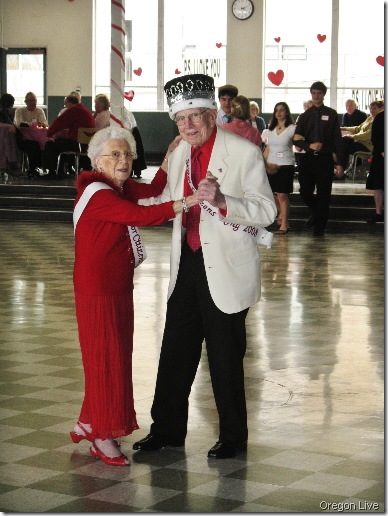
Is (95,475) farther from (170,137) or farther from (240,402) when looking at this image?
(170,137)

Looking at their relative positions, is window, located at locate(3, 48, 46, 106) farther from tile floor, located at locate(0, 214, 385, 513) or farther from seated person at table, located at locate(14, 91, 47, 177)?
tile floor, located at locate(0, 214, 385, 513)

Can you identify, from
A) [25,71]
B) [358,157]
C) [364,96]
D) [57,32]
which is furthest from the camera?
[25,71]

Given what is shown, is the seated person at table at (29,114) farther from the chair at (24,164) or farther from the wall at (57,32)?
the wall at (57,32)

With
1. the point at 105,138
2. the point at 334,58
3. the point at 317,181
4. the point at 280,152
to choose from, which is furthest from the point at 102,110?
the point at 105,138

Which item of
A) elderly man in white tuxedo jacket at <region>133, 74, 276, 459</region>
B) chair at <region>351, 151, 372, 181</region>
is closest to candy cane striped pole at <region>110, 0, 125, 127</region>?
chair at <region>351, 151, 372, 181</region>

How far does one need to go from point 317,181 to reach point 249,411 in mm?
7919

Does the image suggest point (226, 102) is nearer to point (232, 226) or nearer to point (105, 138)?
point (105, 138)

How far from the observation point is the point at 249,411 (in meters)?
5.16

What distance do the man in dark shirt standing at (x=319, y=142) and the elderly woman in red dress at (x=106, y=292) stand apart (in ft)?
25.5

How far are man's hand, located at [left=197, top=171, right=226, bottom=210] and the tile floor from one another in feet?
3.31

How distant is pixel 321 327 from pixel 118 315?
10.4 ft

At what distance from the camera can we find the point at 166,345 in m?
4.59

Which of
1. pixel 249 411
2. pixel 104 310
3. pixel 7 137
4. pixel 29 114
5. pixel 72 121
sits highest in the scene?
pixel 29 114

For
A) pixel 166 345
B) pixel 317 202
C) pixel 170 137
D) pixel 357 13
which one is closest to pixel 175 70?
pixel 170 137
